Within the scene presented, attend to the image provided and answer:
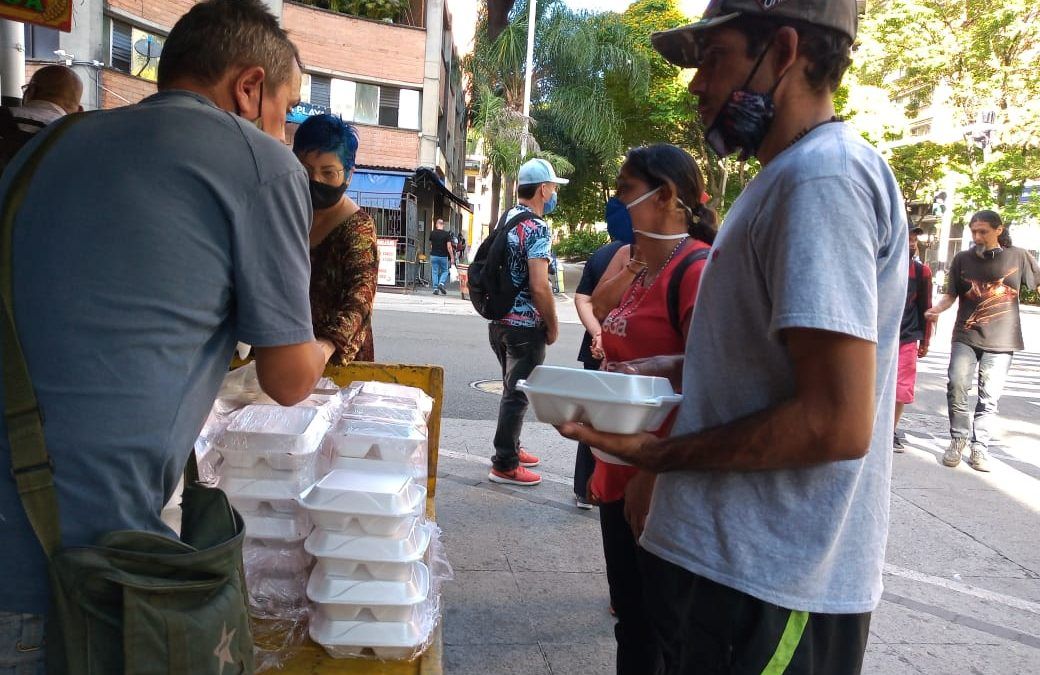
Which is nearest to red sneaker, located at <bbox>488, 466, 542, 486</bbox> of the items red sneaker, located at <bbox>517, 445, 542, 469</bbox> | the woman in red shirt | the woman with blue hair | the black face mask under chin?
red sneaker, located at <bbox>517, 445, 542, 469</bbox>

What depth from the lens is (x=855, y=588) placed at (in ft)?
4.85

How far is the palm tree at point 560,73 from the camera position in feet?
82.6

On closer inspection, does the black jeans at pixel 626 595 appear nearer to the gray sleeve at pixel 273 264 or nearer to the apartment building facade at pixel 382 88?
the gray sleeve at pixel 273 264

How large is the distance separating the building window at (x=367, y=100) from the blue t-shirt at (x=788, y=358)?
79.4 ft

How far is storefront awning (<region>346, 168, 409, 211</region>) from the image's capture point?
74.1ft

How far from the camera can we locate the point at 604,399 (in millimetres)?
1651

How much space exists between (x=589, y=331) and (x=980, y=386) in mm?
4275

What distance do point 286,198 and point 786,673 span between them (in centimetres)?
128

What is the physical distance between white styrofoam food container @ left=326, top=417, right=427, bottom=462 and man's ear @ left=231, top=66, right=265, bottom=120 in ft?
3.42

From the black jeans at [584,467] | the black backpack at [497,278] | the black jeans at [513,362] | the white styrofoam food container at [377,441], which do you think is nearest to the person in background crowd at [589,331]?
the black jeans at [584,467]

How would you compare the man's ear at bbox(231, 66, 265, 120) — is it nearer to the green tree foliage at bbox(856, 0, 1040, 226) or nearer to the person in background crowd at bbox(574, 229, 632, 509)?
the person in background crowd at bbox(574, 229, 632, 509)

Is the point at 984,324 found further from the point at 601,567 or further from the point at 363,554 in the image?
the point at 363,554

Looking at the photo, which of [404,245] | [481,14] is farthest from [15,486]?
[481,14]

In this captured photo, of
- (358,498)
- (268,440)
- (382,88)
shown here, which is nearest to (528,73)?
(382,88)
